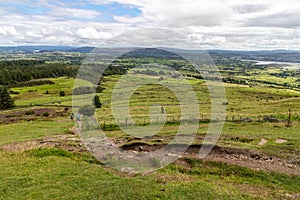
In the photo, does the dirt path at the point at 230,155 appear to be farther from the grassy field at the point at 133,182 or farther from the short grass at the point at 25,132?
the short grass at the point at 25,132

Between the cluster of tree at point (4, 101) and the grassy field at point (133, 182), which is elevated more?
the grassy field at point (133, 182)

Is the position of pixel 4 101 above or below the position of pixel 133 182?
below

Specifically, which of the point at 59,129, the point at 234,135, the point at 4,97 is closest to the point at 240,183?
the point at 234,135

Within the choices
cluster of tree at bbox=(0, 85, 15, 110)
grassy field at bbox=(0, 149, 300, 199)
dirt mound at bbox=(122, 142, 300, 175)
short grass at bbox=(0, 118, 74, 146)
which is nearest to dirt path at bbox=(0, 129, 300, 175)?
dirt mound at bbox=(122, 142, 300, 175)

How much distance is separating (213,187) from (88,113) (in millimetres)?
34525

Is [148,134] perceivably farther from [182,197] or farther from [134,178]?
[182,197]

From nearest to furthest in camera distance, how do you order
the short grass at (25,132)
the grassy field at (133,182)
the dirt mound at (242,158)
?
the grassy field at (133,182)
the dirt mound at (242,158)
the short grass at (25,132)

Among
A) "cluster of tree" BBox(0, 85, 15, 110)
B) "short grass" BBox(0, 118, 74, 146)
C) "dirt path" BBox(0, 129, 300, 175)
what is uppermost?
"dirt path" BBox(0, 129, 300, 175)

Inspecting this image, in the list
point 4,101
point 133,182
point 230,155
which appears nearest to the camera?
point 133,182

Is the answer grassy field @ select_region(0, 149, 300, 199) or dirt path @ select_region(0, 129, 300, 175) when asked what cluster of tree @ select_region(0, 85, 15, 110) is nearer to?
dirt path @ select_region(0, 129, 300, 175)

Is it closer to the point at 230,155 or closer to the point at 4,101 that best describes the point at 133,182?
the point at 230,155

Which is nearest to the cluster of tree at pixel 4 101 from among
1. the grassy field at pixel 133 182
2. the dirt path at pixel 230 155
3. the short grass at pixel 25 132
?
the short grass at pixel 25 132

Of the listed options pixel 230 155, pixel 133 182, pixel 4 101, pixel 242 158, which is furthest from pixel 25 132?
pixel 4 101

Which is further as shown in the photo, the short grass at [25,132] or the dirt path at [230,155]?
the short grass at [25,132]
